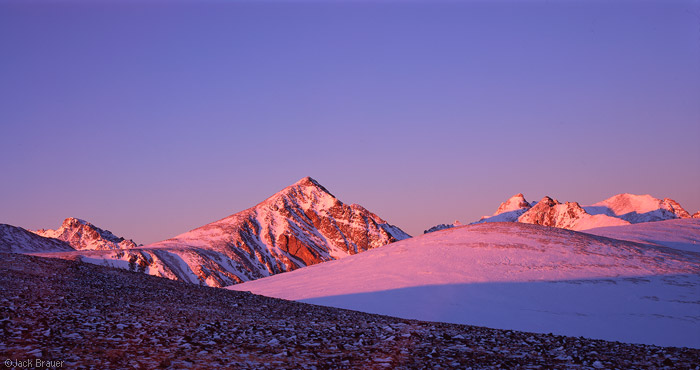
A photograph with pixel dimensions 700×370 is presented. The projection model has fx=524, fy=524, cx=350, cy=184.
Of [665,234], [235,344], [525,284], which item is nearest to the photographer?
[235,344]

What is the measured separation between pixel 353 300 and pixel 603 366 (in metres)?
25.1

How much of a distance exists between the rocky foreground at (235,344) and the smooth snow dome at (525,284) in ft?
53.6

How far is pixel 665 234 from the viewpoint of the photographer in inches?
2640

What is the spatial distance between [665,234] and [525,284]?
125 ft

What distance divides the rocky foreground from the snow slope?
170 ft

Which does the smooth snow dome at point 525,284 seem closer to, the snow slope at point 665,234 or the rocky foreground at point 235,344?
the snow slope at point 665,234

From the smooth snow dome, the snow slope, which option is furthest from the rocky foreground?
the snow slope

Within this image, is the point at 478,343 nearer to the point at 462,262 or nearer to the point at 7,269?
the point at 7,269

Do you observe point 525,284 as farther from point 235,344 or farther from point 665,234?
point 665,234

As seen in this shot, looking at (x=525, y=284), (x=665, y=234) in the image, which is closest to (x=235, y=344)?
(x=525, y=284)

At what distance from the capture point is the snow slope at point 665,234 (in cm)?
6078

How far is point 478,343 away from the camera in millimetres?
15164

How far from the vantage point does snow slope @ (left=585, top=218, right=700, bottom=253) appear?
60.8 meters

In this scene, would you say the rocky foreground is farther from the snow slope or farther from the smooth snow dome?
the snow slope
